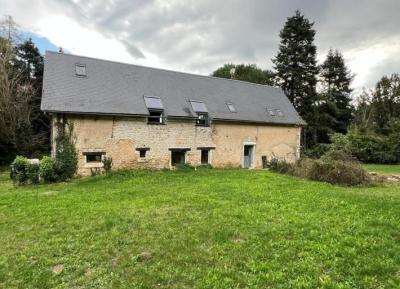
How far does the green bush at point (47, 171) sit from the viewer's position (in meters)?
13.5

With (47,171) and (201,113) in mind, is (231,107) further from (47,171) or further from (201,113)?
(47,171)

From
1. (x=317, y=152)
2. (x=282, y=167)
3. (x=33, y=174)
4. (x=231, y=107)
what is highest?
(x=231, y=107)

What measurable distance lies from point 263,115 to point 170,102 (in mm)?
7225

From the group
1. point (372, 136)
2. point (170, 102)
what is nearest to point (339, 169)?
point (170, 102)

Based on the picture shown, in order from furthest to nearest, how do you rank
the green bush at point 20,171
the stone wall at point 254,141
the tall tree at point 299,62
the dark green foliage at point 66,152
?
the tall tree at point 299,62
the stone wall at point 254,141
the dark green foliage at point 66,152
the green bush at point 20,171

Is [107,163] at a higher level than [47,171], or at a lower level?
higher

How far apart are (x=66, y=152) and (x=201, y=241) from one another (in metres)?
10.8

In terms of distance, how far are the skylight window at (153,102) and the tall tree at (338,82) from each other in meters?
25.4

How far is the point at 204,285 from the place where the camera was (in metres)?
4.18

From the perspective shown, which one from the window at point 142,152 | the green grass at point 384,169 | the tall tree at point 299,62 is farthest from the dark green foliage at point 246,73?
the window at point 142,152

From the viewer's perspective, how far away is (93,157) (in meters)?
15.4

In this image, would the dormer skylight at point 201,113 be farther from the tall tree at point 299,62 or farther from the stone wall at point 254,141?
the tall tree at point 299,62

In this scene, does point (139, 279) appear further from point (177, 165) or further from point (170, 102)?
point (170, 102)

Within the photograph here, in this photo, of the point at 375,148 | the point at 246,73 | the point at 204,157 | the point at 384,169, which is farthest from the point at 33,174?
the point at 246,73
